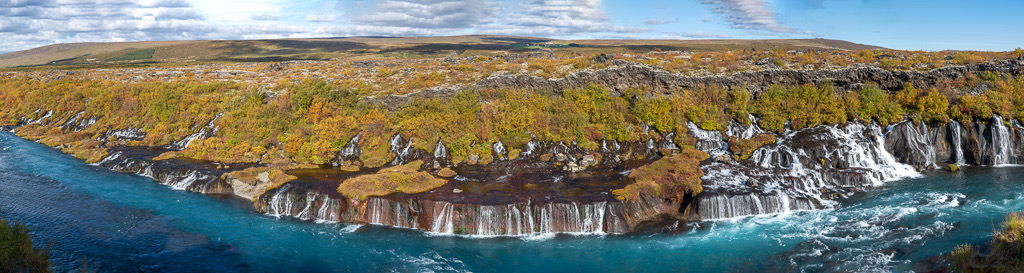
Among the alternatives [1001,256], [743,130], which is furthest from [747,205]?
[743,130]

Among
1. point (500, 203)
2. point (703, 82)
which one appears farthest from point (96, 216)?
point (703, 82)

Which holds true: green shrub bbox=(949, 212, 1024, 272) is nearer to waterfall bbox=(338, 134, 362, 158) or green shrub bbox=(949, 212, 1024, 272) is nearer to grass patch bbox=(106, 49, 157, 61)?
waterfall bbox=(338, 134, 362, 158)

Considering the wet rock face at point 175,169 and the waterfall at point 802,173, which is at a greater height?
the waterfall at point 802,173

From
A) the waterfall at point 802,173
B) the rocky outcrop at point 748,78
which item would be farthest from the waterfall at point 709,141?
the rocky outcrop at point 748,78

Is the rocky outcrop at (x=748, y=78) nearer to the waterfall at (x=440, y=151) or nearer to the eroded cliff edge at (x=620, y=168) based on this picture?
the eroded cliff edge at (x=620, y=168)

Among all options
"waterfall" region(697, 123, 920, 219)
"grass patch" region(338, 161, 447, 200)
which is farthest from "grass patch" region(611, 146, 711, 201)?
"grass patch" region(338, 161, 447, 200)
